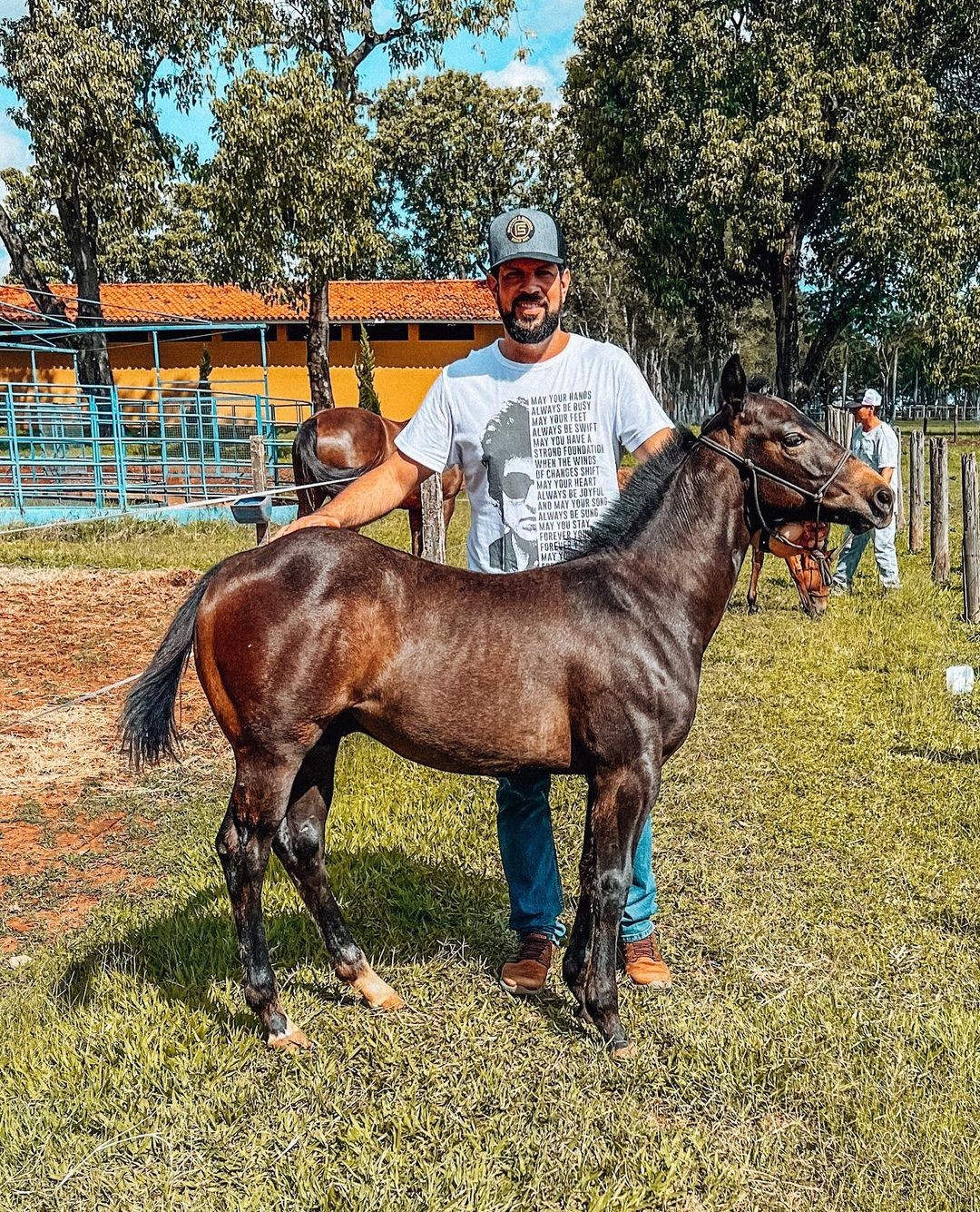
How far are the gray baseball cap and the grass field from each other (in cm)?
147

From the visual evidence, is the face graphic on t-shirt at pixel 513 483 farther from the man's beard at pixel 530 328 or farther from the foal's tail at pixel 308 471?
the foal's tail at pixel 308 471

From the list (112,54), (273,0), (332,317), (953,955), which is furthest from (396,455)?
(332,317)

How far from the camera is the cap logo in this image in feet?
11.0

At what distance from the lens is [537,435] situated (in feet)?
11.6

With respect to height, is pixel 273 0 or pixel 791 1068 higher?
pixel 273 0

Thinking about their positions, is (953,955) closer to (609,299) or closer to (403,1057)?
(403,1057)

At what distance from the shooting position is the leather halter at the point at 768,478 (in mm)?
3240

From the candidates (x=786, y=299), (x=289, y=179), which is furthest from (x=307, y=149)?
(x=786, y=299)

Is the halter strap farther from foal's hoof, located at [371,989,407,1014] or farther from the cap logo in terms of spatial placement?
foal's hoof, located at [371,989,407,1014]

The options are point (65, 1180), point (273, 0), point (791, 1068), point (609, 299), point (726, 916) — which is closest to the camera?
point (65, 1180)

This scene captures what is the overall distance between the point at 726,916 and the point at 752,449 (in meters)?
1.96

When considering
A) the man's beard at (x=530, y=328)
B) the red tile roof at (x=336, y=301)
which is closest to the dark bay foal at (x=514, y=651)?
the man's beard at (x=530, y=328)

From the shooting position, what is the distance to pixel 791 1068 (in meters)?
3.12

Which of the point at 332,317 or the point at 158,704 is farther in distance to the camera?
the point at 332,317
